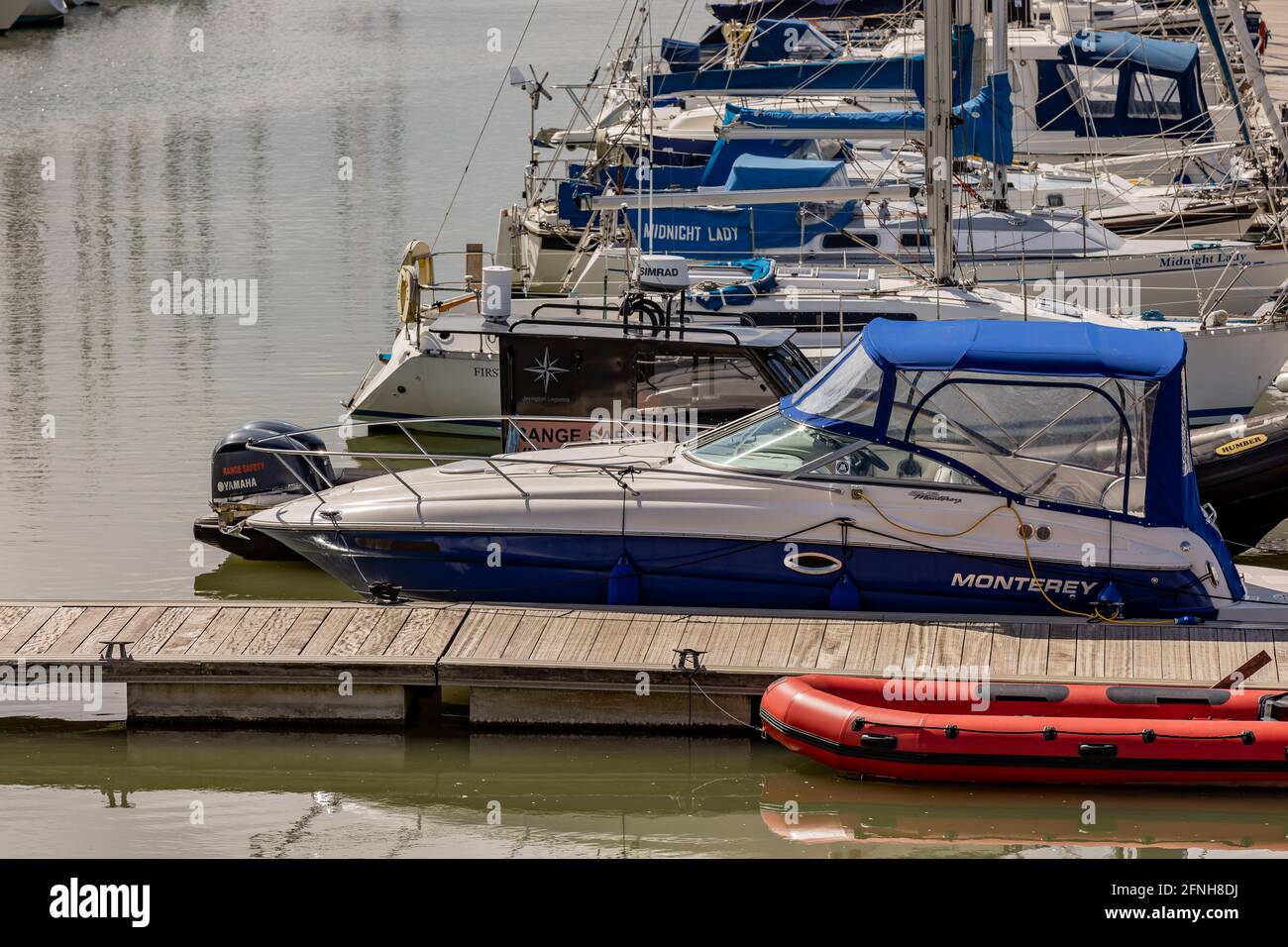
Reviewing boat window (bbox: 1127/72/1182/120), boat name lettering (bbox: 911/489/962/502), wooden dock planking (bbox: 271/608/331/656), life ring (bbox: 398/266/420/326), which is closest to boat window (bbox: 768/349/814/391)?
boat name lettering (bbox: 911/489/962/502)

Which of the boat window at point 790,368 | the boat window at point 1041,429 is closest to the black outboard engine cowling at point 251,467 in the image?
the boat window at point 790,368

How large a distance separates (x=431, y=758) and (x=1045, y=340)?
4.87 m

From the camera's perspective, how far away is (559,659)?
36.2 ft

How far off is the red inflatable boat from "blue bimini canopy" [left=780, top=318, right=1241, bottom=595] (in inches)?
54.8

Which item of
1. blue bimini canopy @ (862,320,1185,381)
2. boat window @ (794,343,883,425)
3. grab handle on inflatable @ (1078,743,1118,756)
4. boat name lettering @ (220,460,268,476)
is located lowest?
grab handle on inflatable @ (1078,743,1118,756)

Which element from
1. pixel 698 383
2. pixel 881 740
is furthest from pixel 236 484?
pixel 881 740

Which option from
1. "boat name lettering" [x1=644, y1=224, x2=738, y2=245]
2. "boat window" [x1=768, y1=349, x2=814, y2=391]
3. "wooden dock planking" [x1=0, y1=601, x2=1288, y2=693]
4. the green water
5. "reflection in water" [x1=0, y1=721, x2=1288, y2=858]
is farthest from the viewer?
"boat name lettering" [x1=644, y1=224, x2=738, y2=245]

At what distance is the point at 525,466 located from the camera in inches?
487

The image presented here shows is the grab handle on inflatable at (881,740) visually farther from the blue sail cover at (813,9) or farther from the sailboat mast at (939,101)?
the blue sail cover at (813,9)

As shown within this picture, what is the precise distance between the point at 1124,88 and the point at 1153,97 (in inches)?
19.4

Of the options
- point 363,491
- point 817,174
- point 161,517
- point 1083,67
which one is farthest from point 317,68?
point 363,491

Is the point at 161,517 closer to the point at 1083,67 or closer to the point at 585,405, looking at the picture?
the point at 585,405

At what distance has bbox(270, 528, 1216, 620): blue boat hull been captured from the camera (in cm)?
1134

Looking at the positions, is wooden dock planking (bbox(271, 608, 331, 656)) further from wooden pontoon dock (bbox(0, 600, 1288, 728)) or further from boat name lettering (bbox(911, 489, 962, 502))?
boat name lettering (bbox(911, 489, 962, 502))
